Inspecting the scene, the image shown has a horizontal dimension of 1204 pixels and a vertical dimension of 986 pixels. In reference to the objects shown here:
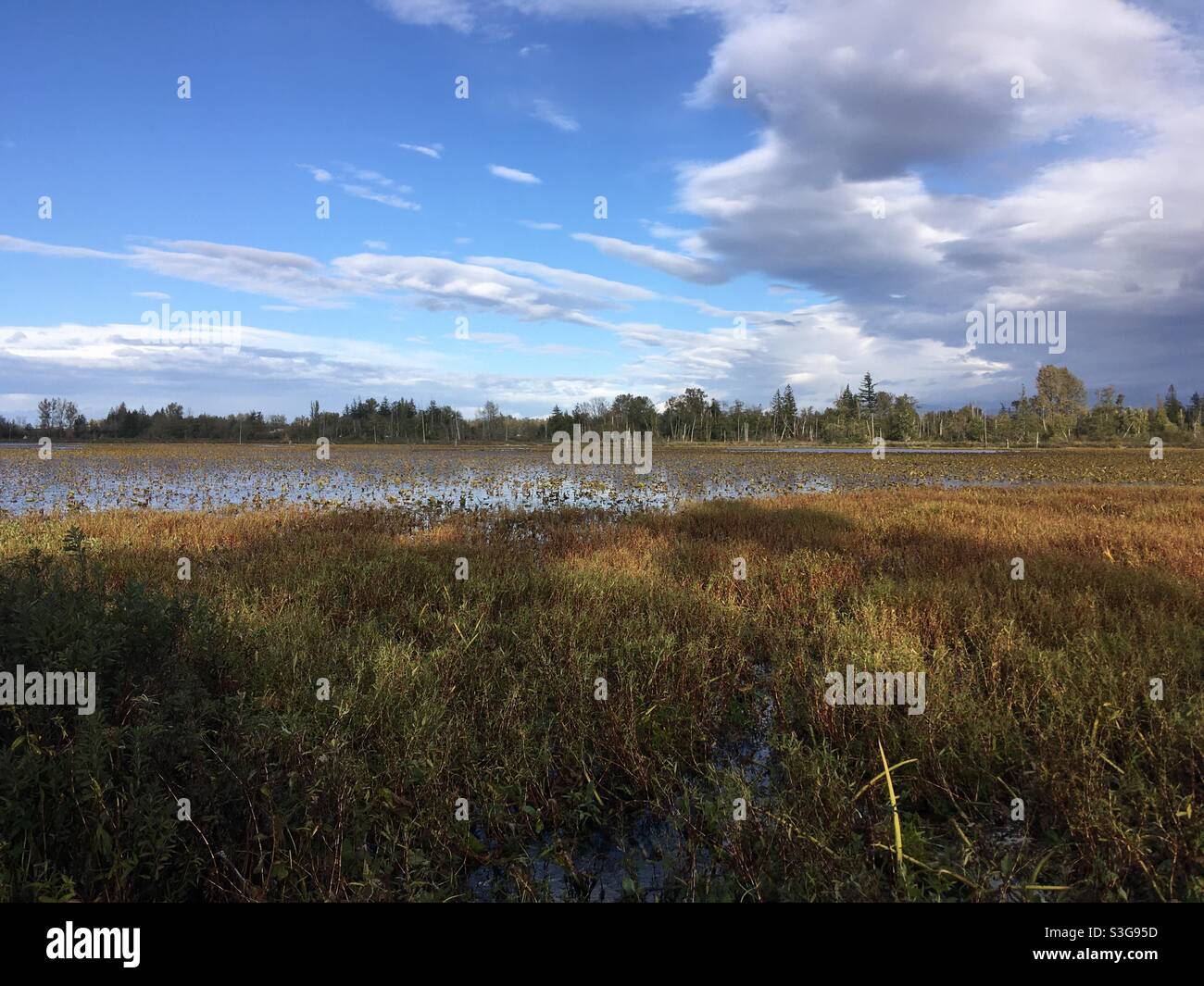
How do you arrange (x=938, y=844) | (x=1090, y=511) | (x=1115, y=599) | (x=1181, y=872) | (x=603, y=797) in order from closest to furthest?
(x=1181, y=872), (x=938, y=844), (x=603, y=797), (x=1115, y=599), (x=1090, y=511)

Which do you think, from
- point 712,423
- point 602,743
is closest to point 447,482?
point 602,743

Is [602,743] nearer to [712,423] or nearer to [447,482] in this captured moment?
[447,482]

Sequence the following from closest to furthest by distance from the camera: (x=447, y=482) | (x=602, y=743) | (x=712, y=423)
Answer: (x=602, y=743) < (x=447, y=482) < (x=712, y=423)

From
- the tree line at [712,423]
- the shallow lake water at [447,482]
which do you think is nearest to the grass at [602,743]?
the shallow lake water at [447,482]

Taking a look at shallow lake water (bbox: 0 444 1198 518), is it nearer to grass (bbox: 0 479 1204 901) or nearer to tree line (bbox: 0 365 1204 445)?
grass (bbox: 0 479 1204 901)

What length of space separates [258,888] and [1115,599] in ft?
30.4

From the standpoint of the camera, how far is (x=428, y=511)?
17.0 metres

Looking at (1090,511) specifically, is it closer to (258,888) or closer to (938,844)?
(938,844)

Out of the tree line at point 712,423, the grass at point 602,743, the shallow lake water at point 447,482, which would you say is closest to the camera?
the grass at point 602,743

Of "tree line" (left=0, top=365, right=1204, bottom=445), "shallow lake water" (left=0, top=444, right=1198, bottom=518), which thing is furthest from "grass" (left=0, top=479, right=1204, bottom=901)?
"tree line" (left=0, top=365, right=1204, bottom=445)

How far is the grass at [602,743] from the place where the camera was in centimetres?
310

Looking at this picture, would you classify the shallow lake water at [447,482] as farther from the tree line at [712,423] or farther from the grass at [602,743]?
the tree line at [712,423]

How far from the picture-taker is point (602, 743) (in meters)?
4.49

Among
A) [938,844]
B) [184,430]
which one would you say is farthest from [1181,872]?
[184,430]
